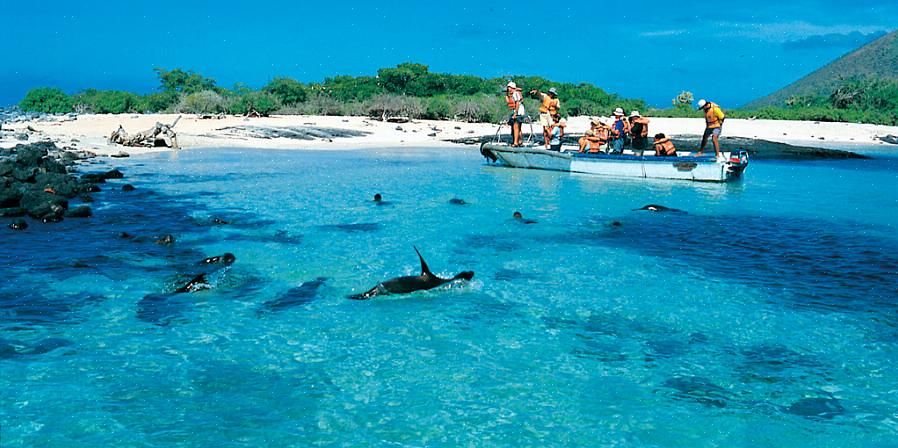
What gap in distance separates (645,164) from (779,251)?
33.4 feet

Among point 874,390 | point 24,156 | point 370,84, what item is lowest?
point 874,390

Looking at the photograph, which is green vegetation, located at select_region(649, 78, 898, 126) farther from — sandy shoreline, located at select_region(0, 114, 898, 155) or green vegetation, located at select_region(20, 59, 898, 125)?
sandy shoreline, located at select_region(0, 114, 898, 155)

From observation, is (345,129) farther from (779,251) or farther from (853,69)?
(853,69)

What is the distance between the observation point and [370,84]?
188ft

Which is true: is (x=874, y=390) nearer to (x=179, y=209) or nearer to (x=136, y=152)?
(x=179, y=209)

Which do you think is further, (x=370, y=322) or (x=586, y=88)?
(x=586, y=88)

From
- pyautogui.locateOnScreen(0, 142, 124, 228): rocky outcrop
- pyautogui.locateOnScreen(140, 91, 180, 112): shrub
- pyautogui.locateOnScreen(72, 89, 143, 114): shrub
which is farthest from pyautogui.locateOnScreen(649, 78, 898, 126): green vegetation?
pyautogui.locateOnScreen(0, 142, 124, 228): rocky outcrop

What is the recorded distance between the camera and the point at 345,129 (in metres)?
39.4

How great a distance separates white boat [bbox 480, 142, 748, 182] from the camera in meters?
21.8

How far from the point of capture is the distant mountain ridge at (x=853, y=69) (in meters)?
101

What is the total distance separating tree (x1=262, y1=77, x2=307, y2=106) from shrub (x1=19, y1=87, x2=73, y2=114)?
63.1 ft

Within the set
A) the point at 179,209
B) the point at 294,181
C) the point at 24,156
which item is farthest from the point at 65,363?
the point at 24,156

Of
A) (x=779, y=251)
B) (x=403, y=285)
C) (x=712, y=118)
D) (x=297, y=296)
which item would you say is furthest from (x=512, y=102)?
(x=297, y=296)

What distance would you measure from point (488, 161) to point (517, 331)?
1917 cm
